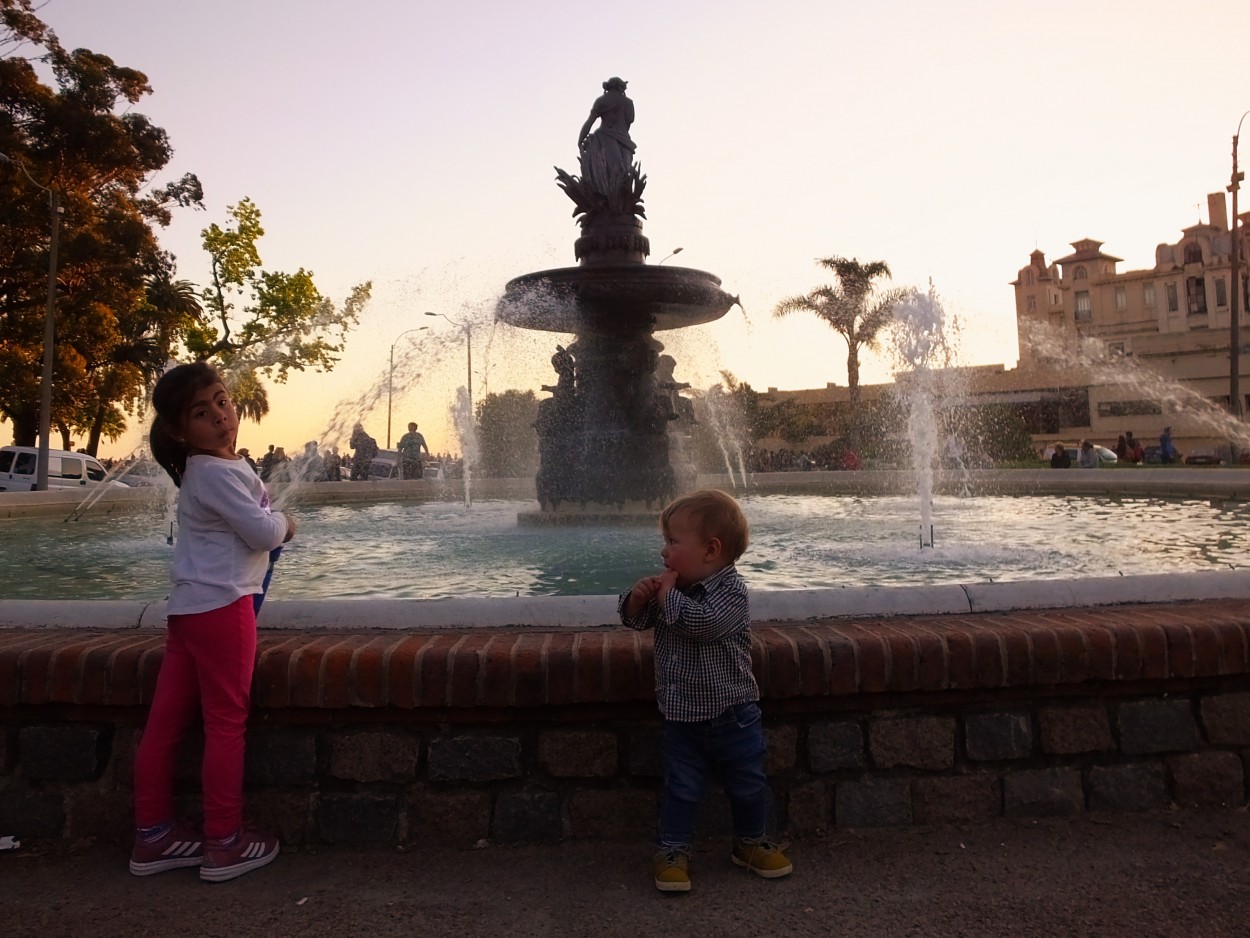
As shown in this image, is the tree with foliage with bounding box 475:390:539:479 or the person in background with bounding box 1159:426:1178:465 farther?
the person in background with bounding box 1159:426:1178:465

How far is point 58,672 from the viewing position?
2490mm

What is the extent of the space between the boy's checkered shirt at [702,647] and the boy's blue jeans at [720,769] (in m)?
0.05

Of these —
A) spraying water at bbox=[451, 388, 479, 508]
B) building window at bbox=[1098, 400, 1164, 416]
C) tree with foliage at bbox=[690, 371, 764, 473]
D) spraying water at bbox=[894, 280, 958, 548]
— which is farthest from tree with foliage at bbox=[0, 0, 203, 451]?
building window at bbox=[1098, 400, 1164, 416]

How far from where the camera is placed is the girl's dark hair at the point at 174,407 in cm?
256

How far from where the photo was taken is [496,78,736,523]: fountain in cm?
927

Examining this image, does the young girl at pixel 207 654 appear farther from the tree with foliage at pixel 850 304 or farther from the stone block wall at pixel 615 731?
the tree with foliage at pixel 850 304

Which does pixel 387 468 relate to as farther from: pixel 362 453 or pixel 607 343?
pixel 607 343

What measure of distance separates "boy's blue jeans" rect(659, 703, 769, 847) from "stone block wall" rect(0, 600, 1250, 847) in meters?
0.16

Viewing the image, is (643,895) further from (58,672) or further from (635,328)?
(635,328)

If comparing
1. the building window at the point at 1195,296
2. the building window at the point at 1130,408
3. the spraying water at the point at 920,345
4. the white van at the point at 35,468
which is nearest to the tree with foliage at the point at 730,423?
the spraying water at the point at 920,345

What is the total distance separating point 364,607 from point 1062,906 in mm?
1972

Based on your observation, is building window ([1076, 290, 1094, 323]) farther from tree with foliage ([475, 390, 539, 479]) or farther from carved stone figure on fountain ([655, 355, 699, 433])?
carved stone figure on fountain ([655, 355, 699, 433])

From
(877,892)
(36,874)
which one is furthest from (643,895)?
(36,874)

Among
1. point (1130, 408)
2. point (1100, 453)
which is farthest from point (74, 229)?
point (1130, 408)
